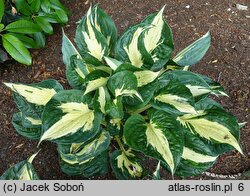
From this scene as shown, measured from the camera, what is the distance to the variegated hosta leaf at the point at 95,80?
1.27m

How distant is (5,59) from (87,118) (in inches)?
27.1

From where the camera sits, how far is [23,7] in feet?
5.90

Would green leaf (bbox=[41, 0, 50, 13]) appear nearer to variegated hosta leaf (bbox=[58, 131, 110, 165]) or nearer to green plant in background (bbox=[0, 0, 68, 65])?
green plant in background (bbox=[0, 0, 68, 65])

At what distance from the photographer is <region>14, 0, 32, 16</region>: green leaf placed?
1.79 m

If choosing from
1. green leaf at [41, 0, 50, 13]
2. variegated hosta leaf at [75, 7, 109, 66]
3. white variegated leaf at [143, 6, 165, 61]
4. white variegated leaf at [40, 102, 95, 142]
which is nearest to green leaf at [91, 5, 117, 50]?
variegated hosta leaf at [75, 7, 109, 66]

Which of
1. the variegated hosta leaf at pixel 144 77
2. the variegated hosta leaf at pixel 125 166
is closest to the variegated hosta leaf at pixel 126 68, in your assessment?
the variegated hosta leaf at pixel 144 77

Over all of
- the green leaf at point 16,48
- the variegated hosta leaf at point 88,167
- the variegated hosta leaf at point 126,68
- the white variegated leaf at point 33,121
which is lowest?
the variegated hosta leaf at point 88,167

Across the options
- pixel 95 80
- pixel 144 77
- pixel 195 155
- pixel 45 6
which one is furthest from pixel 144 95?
pixel 45 6

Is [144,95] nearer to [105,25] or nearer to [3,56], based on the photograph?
[105,25]

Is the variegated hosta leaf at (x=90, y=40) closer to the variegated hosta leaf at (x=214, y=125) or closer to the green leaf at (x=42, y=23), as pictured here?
the variegated hosta leaf at (x=214, y=125)

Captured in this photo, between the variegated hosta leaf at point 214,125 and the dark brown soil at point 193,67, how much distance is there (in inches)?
13.1

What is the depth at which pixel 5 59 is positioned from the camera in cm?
181

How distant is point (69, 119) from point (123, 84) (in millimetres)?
191

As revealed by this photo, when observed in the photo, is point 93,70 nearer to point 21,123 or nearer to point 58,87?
point 58,87
